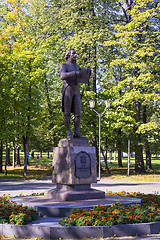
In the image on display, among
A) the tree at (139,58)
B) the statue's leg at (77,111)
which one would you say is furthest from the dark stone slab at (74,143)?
the tree at (139,58)

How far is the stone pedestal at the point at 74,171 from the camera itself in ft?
33.2

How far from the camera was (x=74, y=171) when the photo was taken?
33.4 ft

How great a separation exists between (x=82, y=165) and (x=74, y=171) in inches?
14.0

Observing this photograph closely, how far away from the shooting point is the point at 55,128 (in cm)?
3152

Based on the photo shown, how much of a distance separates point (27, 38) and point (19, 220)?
2306 centimetres

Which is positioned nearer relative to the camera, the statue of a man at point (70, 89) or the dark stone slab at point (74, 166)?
the dark stone slab at point (74, 166)

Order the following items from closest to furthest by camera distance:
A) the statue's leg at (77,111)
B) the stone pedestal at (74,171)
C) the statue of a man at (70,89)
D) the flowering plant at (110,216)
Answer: the flowering plant at (110,216), the stone pedestal at (74,171), the statue of a man at (70,89), the statue's leg at (77,111)

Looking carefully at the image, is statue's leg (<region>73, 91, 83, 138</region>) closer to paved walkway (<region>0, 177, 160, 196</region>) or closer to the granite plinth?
the granite plinth

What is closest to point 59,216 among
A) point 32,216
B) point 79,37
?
point 32,216

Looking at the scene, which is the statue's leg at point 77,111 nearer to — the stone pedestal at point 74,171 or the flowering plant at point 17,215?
the stone pedestal at point 74,171

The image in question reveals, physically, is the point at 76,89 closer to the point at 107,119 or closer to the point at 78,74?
the point at 78,74

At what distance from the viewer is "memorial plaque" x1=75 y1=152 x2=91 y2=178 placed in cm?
1027

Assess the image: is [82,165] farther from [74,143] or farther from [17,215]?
[17,215]

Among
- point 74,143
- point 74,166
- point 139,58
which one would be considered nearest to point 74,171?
point 74,166
